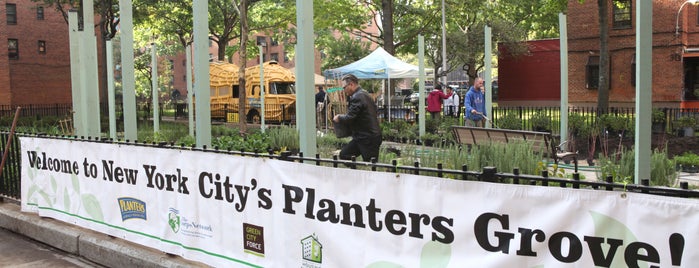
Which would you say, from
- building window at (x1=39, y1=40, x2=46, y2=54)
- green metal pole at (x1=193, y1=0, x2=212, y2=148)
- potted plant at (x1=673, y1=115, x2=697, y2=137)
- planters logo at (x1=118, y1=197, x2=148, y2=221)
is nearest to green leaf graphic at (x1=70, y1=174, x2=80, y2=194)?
planters logo at (x1=118, y1=197, x2=148, y2=221)

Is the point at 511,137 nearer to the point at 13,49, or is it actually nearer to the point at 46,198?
the point at 46,198

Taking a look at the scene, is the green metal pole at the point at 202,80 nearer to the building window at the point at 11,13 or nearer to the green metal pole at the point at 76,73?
the green metal pole at the point at 76,73

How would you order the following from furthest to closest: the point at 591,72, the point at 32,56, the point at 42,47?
1. the point at 42,47
2. the point at 32,56
3. the point at 591,72

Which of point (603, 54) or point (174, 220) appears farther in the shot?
point (603, 54)

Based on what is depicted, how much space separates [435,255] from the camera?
3.95 meters

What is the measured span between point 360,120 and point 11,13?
37.7 m

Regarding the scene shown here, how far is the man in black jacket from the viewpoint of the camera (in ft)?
26.0

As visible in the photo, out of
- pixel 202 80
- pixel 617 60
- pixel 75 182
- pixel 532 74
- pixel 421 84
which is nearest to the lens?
pixel 202 80

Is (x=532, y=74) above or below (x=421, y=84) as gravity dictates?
above

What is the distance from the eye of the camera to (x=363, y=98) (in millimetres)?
7922

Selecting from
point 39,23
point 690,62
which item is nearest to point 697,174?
point 690,62

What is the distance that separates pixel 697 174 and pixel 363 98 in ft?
22.4

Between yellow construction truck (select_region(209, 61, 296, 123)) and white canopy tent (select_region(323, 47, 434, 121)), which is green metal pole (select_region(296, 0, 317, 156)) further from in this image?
yellow construction truck (select_region(209, 61, 296, 123))

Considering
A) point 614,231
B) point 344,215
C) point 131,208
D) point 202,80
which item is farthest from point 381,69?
point 614,231
